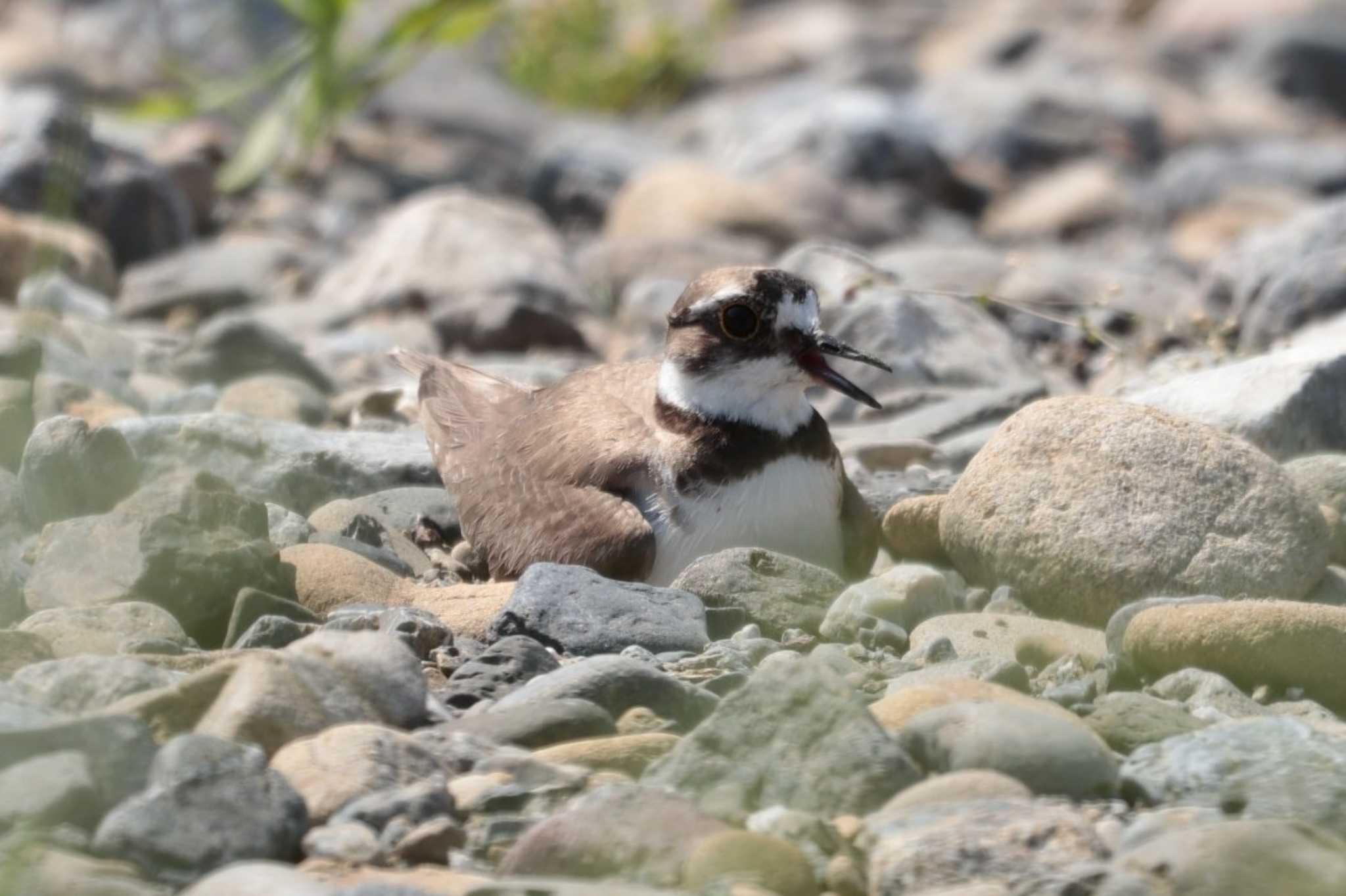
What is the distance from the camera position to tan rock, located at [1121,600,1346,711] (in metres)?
4.42

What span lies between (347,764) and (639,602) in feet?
4.15

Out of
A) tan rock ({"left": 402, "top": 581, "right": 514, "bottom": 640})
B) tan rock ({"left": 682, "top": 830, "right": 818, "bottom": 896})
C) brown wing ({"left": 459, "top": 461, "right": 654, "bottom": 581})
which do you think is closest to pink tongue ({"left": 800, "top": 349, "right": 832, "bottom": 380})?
brown wing ({"left": 459, "top": 461, "right": 654, "bottom": 581})

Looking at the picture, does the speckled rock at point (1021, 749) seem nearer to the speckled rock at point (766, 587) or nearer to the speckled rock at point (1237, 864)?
the speckled rock at point (1237, 864)

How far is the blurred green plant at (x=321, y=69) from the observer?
418 inches

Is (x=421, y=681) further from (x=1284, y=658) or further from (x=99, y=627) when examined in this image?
(x=1284, y=658)

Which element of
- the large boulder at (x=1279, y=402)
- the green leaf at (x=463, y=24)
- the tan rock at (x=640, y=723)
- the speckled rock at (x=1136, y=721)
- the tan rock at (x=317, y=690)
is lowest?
the tan rock at (x=640, y=723)

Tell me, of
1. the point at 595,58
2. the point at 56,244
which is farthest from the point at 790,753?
the point at 595,58

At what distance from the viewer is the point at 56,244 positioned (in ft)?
29.0

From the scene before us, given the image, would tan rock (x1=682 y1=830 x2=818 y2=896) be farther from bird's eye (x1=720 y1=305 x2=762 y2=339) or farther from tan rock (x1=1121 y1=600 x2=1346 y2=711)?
bird's eye (x1=720 y1=305 x2=762 y2=339)

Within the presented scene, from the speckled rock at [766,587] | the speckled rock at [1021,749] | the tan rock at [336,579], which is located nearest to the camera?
the speckled rock at [1021,749]

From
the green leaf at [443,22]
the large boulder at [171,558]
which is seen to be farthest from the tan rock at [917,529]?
the green leaf at [443,22]

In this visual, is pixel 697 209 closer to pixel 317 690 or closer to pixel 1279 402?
pixel 1279 402

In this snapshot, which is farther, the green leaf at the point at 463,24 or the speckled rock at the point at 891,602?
the green leaf at the point at 463,24

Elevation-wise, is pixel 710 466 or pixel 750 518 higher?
pixel 710 466
